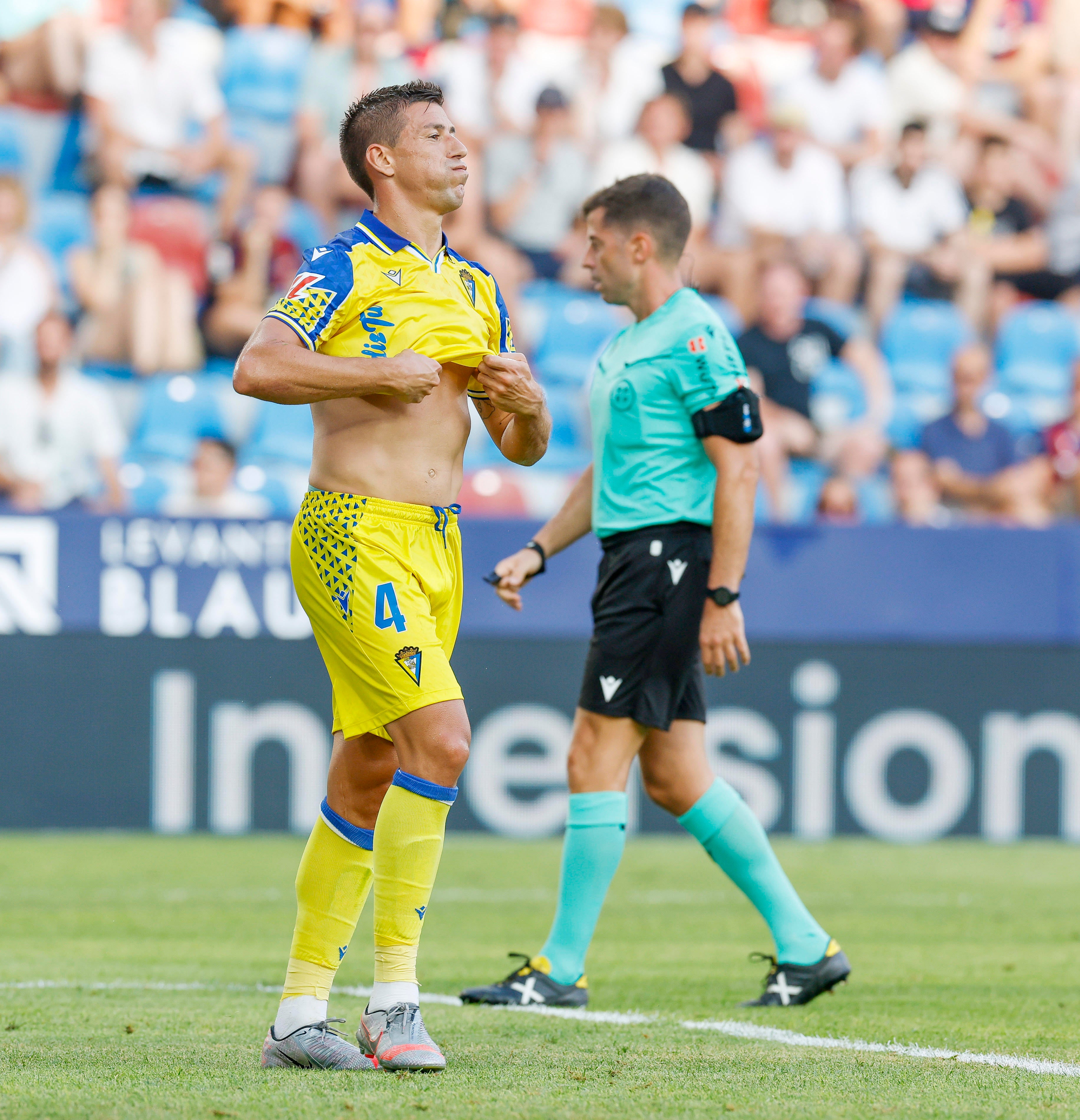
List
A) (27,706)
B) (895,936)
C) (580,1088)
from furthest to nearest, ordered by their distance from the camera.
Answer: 1. (27,706)
2. (895,936)
3. (580,1088)

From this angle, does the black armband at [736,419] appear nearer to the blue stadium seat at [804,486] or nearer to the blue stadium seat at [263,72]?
the blue stadium seat at [804,486]

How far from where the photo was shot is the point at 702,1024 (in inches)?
163

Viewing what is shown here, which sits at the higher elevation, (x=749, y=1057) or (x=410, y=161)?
(x=410, y=161)

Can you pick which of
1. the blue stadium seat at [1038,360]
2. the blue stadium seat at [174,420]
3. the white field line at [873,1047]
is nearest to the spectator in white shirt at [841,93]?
the blue stadium seat at [1038,360]

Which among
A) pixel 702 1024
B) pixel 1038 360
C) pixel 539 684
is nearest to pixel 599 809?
pixel 702 1024

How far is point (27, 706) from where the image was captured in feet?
29.2

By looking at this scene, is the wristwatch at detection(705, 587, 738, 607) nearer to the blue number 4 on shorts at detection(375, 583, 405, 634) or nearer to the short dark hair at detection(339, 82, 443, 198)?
the blue number 4 on shorts at detection(375, 583, 405, 634)

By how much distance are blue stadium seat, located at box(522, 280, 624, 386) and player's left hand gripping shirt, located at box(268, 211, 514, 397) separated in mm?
7722

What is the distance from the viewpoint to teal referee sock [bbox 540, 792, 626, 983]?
457 cm

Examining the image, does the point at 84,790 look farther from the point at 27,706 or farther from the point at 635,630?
the point at 635,630

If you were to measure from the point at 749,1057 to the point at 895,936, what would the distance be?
2.53 m

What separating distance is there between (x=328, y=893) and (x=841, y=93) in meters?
11.2

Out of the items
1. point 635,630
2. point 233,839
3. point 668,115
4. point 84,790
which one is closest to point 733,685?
point 233,839

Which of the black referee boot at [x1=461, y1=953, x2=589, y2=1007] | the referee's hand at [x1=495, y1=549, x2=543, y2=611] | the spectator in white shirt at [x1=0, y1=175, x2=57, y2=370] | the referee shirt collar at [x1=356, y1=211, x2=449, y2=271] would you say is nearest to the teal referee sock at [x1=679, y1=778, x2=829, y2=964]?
the black referee boot at [x1=461, y1=953, x2=589, y2=1007]
